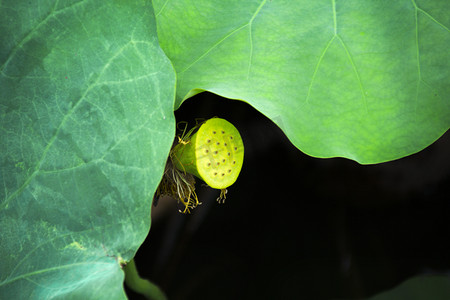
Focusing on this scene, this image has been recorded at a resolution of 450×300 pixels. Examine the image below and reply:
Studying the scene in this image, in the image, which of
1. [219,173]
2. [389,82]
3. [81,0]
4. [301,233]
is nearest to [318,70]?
[389,82]

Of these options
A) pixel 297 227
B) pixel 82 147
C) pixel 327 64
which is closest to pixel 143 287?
pixel 297 227

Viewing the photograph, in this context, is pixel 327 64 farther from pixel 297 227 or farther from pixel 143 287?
pixel 143 287

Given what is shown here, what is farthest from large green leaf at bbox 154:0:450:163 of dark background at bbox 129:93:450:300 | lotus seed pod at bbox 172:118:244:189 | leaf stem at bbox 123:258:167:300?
leaf stem at bbox 123:258:167:300

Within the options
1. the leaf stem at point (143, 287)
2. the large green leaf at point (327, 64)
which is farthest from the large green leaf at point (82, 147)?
the leaf stem at point (143, 287)

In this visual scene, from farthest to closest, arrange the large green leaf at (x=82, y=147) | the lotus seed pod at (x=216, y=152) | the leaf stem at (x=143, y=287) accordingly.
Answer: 1. the leaf stem at (x=143, y=287)
2. the lotus seed pod at (x=216, y=152)
3. the large green leaf at (x=82, y=147)

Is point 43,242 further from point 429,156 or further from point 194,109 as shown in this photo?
point 429,156

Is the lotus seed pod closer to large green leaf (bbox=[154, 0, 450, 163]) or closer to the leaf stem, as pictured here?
large green leaf (bbox=[154, 0, 450, 163])

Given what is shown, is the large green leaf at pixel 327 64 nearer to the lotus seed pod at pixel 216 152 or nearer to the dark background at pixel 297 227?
the lotus seed pod at pixel 216 152
